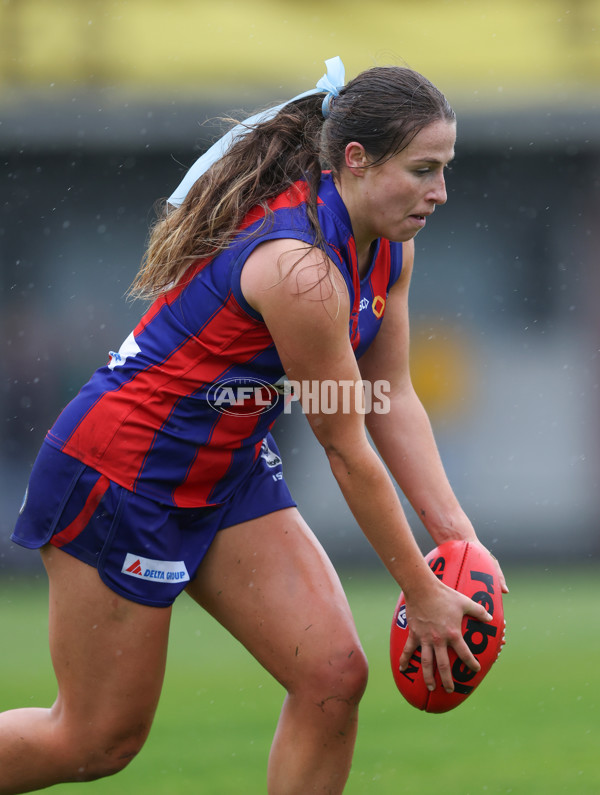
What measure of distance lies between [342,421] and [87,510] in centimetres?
71

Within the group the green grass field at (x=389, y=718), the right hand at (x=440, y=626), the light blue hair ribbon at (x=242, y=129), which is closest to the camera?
Answer: the right hand at (x=440, y=626)

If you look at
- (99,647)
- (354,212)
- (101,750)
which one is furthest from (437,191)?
(101,750)

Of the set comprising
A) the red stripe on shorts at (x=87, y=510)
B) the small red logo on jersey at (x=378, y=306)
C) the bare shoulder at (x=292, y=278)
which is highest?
the bare shoulder at (x=292, y=278)

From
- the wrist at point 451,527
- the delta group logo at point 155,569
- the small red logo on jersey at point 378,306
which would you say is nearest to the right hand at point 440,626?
the wrist at point 451,527

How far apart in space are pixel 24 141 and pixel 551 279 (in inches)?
182

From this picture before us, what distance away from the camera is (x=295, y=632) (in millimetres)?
3039

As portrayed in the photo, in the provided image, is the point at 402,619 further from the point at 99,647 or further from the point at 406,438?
the point at 99,647

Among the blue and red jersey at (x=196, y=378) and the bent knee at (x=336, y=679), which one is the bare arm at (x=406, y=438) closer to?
the blue and red jersey at (x=196, y=378)

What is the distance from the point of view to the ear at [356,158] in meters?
2.76

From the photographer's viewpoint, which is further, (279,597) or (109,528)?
(279,597)

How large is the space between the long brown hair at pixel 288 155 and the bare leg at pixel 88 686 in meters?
0.81

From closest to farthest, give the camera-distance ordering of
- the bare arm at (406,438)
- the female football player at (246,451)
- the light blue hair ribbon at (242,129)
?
the female football player at (246,451)
the light blue hair ribbon at (242,129)
the bare arm at (406,438)

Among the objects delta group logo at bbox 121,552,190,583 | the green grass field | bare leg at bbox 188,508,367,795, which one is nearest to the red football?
bare leg at bbox 188,508,367,795

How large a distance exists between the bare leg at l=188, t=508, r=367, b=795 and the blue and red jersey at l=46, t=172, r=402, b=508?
0.20 metres
